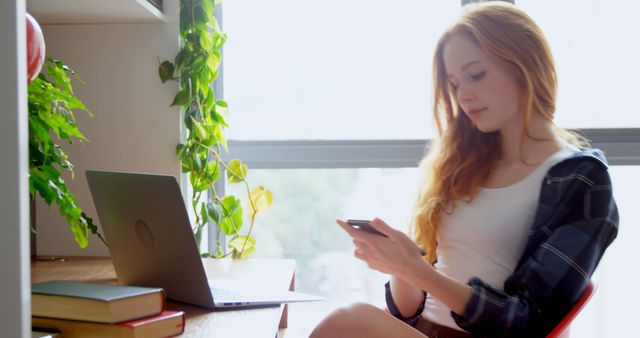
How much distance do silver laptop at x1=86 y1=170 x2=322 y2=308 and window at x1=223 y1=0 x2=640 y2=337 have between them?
45.6 inches

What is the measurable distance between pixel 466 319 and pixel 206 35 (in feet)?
4.10

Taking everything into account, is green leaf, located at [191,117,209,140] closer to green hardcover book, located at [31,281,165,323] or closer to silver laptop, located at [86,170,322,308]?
silver laptop, located at [86,170,322,308]

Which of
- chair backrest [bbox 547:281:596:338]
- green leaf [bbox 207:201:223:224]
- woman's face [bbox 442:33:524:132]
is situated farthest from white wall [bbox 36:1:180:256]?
chair backrest [bbox 547:281:596:338]

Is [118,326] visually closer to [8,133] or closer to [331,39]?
[8,133]

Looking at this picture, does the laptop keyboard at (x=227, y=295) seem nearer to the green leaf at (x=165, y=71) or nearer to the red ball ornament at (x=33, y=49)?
the red ball ornament at (x=33, y=49)

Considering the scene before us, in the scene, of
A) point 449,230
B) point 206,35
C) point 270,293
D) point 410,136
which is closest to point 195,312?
point 270,293

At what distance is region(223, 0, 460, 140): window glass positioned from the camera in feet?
8.80

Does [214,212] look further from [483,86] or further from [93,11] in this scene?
[483,86]

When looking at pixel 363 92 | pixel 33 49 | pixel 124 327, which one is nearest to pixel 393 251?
pixel 124 327

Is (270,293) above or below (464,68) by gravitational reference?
below

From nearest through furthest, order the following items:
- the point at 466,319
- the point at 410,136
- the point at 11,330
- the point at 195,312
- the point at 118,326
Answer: the point at 11,330 < the point at 118,326 < the point at 195,312 < the point at 466,319 < the point at 410,136

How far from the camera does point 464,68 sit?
1.80m

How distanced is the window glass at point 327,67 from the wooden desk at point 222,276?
708 millimetres

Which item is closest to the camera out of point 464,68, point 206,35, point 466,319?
point 466,319
